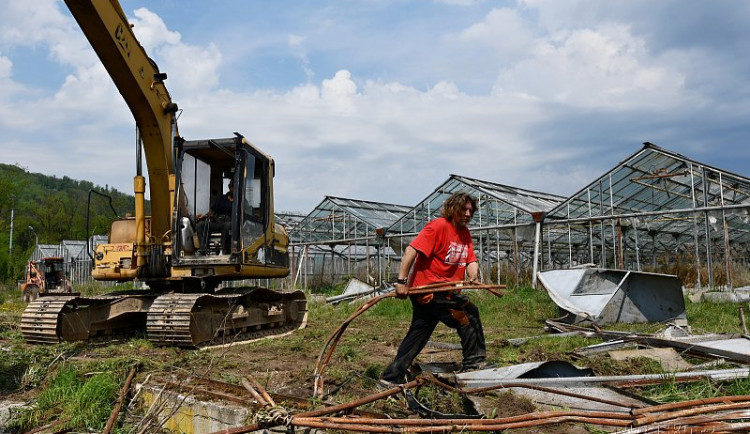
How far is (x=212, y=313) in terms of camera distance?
8.88 meters

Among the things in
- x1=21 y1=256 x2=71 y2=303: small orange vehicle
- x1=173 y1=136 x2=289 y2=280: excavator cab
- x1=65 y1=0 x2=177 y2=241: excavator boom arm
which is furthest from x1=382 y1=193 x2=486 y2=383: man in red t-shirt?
x1=21 y1=256 x2=71 y2=303: small orange vehicle

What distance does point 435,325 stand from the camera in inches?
213

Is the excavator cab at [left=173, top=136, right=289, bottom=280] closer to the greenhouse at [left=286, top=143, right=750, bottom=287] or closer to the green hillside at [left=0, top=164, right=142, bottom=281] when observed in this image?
the greenhouse at [left=286, top=143, right=750, bottom=287]

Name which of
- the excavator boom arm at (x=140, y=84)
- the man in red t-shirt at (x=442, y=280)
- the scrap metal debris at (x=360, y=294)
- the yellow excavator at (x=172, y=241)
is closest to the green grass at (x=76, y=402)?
the yellow excavator at (x=172, y=241)

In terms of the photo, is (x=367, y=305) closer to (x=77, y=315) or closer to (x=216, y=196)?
(x=216, y=196)

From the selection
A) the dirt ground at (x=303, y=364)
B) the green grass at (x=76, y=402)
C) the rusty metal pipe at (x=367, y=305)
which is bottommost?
the green grass at (x=76, y=402)

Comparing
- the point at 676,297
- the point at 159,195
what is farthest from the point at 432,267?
the point at 676,297

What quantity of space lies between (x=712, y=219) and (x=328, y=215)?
1438 centimetres

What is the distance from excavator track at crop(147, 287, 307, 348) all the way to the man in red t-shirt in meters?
2.34

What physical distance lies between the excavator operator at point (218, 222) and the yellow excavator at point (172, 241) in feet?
0.05

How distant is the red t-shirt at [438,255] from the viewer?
18.4 feet

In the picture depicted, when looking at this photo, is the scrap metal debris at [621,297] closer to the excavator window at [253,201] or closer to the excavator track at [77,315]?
the excavator window at [253,201]

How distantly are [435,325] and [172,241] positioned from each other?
4.94 metres

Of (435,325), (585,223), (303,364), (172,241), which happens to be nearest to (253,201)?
(172,241)
